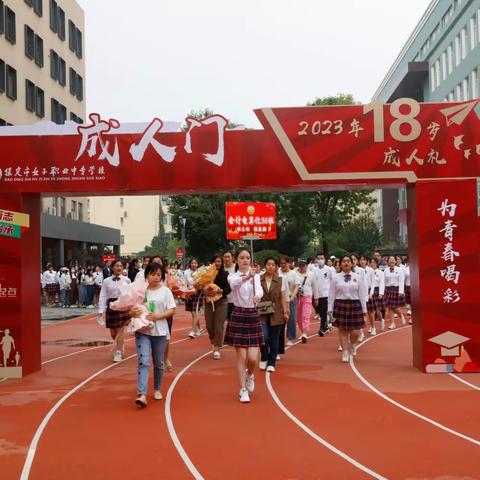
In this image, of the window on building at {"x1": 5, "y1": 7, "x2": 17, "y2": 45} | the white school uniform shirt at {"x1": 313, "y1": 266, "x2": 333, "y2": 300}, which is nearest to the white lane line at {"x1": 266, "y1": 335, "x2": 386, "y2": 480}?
the white school uniform shirt at {"x1": 313, "y1": 266, "x2": 333, "y2": 300}

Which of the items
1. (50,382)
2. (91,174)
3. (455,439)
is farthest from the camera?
(91,174)

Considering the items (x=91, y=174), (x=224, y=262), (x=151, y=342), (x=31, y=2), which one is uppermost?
(x=31, y=2)

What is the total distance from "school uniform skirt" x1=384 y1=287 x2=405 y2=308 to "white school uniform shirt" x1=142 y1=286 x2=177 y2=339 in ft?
34.4

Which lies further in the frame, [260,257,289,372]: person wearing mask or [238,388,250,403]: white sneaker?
[260,257,289,372]: person wearing mask

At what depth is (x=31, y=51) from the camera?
123 feet

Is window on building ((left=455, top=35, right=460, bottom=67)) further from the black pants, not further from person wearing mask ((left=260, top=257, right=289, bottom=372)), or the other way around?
person wearing mask ((left=260, top=257, right=289, bottom=372))

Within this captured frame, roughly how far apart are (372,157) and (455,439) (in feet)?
17.0

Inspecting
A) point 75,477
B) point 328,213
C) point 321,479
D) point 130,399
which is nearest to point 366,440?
point 321,479

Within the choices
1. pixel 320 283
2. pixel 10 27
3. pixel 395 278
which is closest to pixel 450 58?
pixel 10 27

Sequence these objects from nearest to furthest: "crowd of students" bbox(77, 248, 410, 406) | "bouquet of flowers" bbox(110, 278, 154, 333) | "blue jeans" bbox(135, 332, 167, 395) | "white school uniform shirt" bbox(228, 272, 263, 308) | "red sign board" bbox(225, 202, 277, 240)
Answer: "blue jeans" bbox(135, 332, 167, 395) < "bouquet of flowers" bbox(110, 278, 154, 333) < "crowd of students" bbox(77, 248, 410, 406) < "white school uniform shirt" bbox(228, 272, 263, 308) < "red sign board" bbox(225, 202, 277, 240)

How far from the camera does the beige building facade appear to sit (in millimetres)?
87375

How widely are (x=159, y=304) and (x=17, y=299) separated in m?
3.36

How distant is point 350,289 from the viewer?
11656mm

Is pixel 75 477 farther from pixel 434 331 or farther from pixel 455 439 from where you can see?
pixel 434 331
